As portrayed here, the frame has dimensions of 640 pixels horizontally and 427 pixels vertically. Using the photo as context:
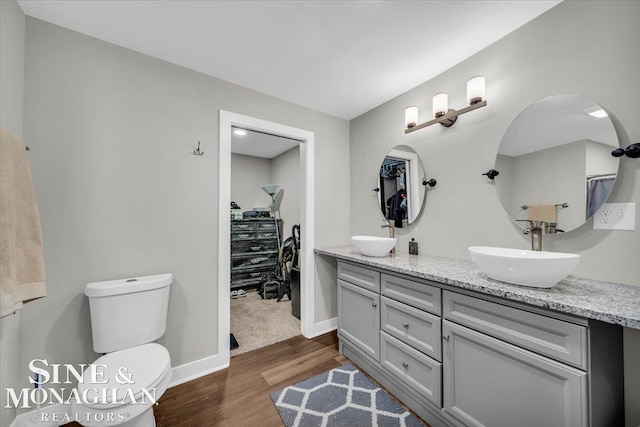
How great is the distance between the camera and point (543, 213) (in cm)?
144

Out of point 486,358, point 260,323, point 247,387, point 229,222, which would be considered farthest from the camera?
point 260,323

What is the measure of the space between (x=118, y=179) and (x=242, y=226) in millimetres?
2397

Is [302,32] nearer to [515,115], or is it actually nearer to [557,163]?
[515,115]

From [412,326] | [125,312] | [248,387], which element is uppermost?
[125,312]

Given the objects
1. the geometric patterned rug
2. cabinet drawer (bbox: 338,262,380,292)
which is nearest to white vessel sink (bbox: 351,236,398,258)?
cabinet drawer (bbox: 338,262,380,292)

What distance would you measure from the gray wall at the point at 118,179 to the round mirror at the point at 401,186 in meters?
1.42

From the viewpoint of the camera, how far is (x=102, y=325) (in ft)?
4.80

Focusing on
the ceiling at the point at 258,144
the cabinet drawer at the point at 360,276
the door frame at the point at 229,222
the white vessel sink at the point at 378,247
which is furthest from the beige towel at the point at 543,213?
the ceiling at the point at 258,144

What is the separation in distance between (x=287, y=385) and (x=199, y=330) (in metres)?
0.82

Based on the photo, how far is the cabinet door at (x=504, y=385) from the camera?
95 centimetres

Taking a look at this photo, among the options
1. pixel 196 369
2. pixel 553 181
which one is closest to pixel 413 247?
pixel 553 181

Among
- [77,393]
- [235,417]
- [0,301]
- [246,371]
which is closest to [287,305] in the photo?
[246,371]

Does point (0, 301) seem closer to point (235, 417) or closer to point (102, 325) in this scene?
point (102, 325)

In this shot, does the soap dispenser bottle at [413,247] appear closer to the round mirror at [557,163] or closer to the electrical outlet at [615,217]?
the round mirror at [557,163]
